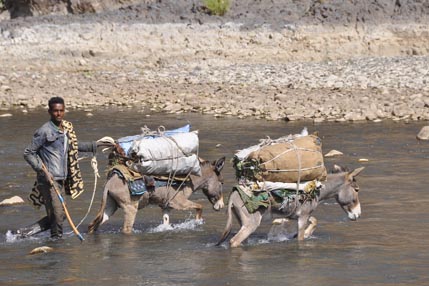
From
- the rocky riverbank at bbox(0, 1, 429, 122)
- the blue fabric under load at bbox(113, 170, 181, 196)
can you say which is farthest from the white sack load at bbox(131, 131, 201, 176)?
the rocky riverbank at bbox(0, 1, 429, 122)

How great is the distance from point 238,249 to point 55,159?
2143mm

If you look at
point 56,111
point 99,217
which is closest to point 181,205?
point 99,217

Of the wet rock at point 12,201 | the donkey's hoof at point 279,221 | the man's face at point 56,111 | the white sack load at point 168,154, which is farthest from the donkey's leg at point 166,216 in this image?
the wet rock at point 12,201

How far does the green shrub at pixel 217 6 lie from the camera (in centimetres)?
3836

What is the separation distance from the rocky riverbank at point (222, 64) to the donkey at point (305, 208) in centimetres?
1069

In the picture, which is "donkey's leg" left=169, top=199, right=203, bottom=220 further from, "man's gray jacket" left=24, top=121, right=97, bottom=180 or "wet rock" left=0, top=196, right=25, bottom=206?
"wet rock" left=0, top=196, right=25, bottom=206

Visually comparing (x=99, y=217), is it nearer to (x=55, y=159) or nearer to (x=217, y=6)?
(x=55, y=159)

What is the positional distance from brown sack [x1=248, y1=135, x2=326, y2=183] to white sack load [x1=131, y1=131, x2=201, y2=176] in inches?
47.5

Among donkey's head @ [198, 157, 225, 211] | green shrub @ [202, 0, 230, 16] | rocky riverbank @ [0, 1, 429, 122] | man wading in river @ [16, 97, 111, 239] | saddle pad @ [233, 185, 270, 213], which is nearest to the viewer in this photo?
saddle pad @ [233, 185, 270, 213]

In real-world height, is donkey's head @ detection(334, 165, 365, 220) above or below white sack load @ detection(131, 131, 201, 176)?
below

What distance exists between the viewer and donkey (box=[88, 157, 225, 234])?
40.7 feet

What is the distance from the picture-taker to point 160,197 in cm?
1272

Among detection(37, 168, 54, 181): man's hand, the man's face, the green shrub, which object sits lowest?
detection(37, 168, 54, 181): man's hand

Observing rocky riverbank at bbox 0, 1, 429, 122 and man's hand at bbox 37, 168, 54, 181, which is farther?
rocky riverbank at bbox 0, 1, 429, 122
